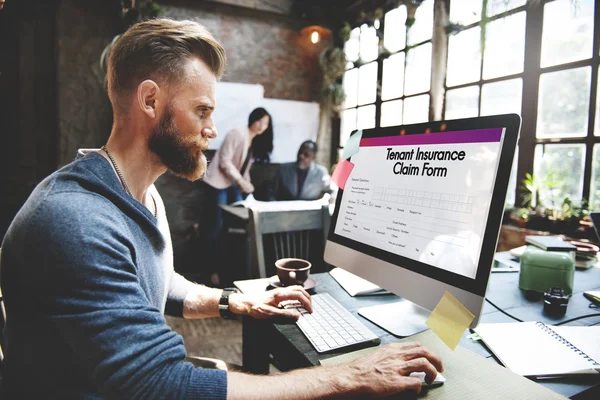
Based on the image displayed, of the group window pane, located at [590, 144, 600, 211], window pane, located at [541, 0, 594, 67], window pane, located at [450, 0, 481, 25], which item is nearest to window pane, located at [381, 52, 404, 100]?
window pane, located at [450, 0, 481, 25]

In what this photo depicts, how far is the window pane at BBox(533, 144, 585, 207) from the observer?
2.32m

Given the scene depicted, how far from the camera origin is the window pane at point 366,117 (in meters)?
4.24

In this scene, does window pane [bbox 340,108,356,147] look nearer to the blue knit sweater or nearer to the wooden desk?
the wooden desk

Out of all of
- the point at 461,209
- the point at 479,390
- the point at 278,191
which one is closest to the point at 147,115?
the point at 461,209

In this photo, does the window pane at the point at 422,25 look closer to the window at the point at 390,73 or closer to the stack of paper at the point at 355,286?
the window at the point at 390,73

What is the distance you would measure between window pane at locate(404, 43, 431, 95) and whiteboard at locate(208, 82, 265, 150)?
72.5 inches

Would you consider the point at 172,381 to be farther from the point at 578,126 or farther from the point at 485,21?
the point at 485,21

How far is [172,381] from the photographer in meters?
0.59

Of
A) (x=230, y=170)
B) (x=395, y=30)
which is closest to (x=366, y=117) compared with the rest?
(x=395, y=30)

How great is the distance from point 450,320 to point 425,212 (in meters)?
0.26

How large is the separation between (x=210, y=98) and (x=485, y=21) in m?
2.62

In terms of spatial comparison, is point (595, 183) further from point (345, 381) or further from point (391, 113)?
point (345, 381)

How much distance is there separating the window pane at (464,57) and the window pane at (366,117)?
1.12 meters

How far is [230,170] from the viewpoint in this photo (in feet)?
12.6
